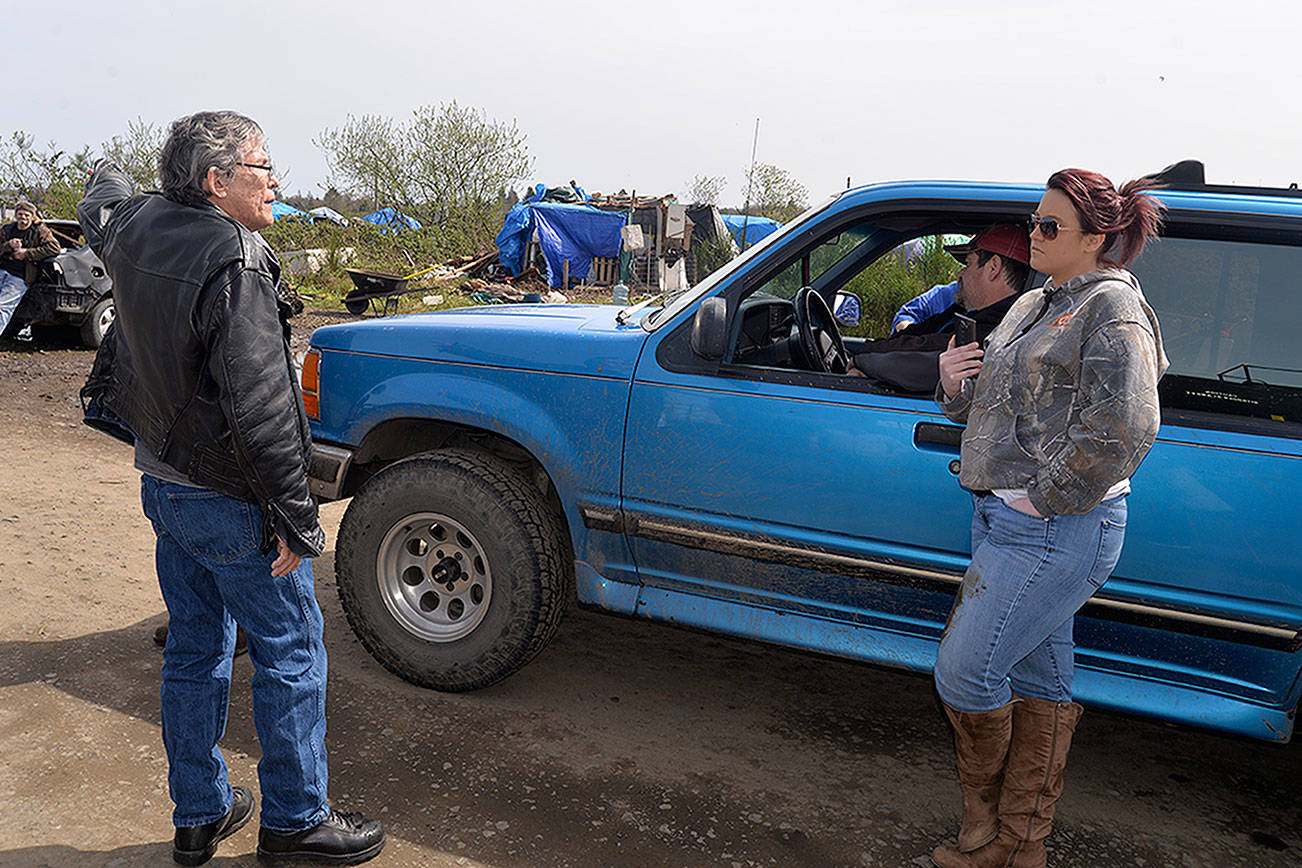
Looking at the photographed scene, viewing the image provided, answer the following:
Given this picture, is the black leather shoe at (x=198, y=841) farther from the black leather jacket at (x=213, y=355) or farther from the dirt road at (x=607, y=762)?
the black leather jacket at (x=213, y=355)

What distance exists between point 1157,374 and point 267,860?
8.45 feet

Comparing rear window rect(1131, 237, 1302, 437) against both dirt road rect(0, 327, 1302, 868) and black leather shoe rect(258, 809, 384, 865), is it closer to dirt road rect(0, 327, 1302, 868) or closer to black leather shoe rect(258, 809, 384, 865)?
dirt road rect(0, 327, 1302, 868)

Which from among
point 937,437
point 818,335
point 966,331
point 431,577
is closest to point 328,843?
point 431,577

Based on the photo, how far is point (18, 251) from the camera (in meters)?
9.95

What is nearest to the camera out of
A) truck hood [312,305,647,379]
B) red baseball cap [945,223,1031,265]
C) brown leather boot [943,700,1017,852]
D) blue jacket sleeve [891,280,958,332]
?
brown leather boot [943,700,1017,852]

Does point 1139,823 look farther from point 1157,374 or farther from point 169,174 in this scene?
point 169,174

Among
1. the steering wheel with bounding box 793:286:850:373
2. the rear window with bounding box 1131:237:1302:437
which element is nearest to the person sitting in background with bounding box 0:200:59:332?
the steering wheel with bounding box 793:286:850:373

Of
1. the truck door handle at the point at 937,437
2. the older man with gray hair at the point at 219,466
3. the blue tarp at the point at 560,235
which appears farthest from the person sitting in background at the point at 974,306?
the blue tarp at the point at 560,235

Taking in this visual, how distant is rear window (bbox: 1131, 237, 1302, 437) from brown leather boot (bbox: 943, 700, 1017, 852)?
1013 millimetres

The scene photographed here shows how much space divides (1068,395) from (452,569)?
223 cm

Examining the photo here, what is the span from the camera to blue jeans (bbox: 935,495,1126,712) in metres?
2.30

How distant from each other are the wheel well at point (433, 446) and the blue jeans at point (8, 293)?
8.49 metres

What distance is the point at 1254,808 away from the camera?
125 inches

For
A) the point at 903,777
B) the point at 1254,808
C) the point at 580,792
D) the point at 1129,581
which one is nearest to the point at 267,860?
the point at 580,792
